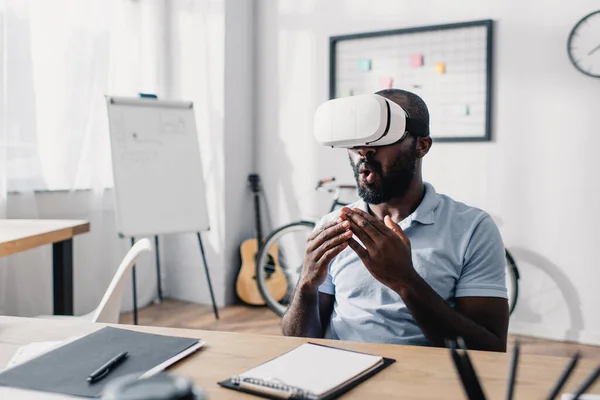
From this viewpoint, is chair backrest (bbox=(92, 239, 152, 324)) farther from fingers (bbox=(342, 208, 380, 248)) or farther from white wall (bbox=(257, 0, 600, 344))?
white wall (bbox=(257, 0, 600, 344))

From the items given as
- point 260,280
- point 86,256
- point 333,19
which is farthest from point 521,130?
point 86,256

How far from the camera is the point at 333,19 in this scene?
3.55 m

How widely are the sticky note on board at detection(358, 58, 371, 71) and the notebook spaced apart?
9.09 ft

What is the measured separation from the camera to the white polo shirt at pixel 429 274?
1246 millimetres

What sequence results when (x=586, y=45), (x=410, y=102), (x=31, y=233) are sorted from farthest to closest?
(x=586, y=45)
(x=31, y=233)
(x=410, y=102)

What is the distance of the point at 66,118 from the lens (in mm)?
3043

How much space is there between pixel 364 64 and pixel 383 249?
2.53 metres

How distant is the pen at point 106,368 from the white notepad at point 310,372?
18 cm

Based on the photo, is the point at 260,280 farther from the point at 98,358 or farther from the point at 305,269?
the point at 98,358

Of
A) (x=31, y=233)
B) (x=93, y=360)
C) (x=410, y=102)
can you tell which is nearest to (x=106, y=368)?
(x=93, y=360)

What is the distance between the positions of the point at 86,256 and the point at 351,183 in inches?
63.5

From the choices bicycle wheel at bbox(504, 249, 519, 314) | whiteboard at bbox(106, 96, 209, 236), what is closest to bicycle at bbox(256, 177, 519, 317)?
whiteboard at bbox(106, 96, 209, 236)

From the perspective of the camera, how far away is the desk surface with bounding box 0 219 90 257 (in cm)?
184

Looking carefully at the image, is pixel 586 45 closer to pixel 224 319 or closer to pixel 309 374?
pixel 224 319
